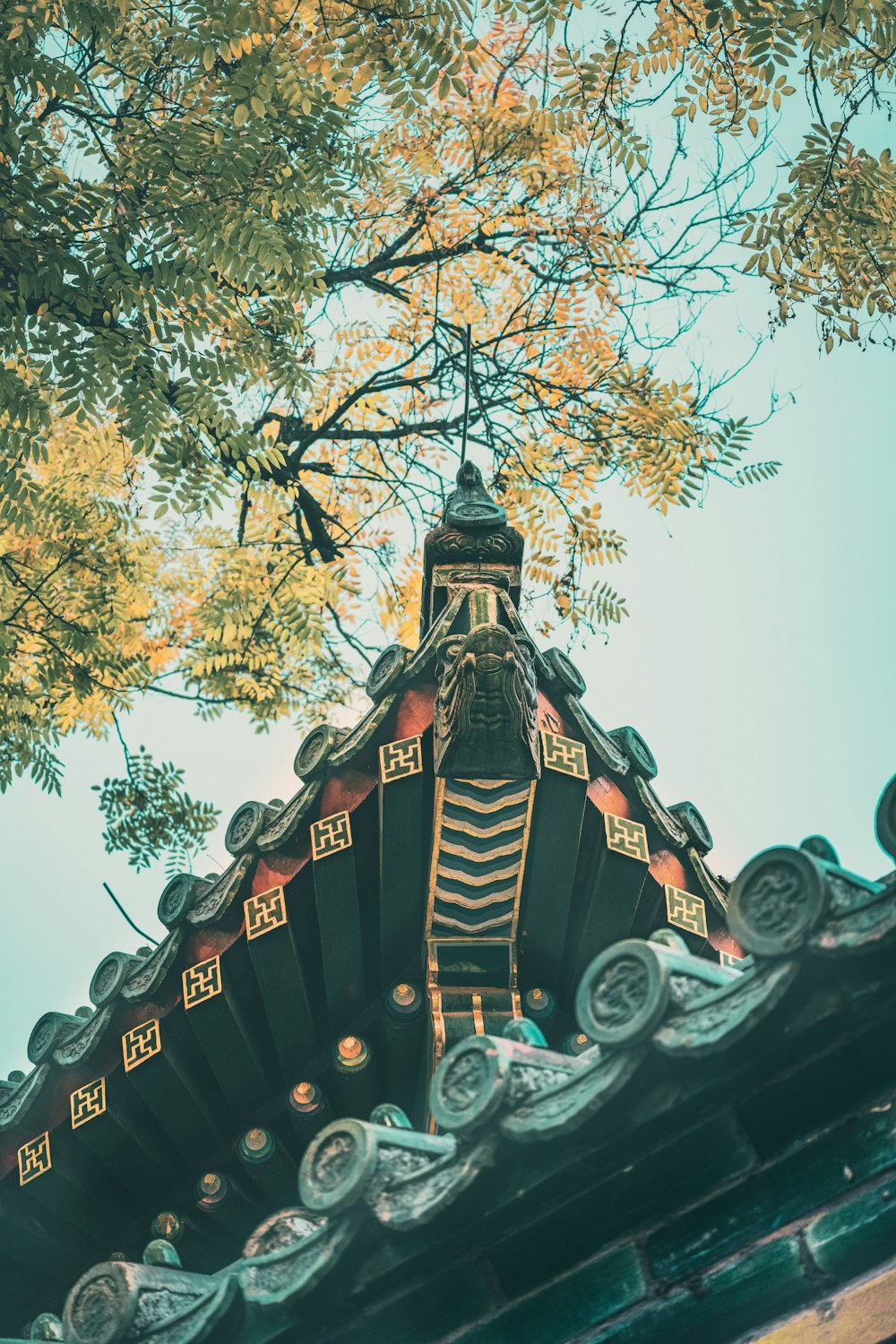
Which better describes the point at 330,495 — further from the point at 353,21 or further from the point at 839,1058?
the point at 839,1058

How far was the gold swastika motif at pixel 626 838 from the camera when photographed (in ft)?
17.3

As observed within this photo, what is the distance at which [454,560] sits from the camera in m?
5.63

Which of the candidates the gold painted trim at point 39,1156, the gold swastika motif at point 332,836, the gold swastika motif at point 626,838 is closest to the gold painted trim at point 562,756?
the gold swastika motif at point 626,838

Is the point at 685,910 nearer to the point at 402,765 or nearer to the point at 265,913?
the point at 402,765

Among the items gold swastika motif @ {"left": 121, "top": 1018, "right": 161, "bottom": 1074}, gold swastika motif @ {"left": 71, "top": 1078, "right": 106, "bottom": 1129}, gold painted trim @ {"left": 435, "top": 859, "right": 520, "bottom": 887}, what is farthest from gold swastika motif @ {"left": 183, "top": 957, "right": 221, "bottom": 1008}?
gold painted trim @ {"left": 435, "top": 859, "right": 520, "bottom": 887}

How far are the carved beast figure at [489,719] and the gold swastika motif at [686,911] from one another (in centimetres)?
89

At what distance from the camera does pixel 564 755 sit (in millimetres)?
5242

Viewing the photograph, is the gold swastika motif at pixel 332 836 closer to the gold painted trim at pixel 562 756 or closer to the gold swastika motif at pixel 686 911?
the gold painted trim at pixel 562 756

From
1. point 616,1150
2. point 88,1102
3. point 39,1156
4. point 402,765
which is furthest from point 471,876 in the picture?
point 616,1150

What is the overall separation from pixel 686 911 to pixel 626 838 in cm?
44

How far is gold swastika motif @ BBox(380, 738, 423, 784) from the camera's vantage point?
5.25 meters

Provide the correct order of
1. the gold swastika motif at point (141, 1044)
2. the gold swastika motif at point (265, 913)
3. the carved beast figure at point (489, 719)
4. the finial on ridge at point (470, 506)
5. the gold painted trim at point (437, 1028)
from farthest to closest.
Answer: the finial on ridge at point (470, 506), the gold swastika motif at point (141, 1044), the gold swastika motif at point (265, 913), the gold painted trim at point (437, 1028), the carved beast figure at point (489, 719)

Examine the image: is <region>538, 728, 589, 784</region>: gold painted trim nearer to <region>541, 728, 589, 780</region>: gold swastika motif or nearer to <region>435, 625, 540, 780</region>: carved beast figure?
<region>541, 728, 589, 780</region>: gold swastika motif

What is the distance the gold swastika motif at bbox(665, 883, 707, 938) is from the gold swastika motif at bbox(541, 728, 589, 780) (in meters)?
0.65
